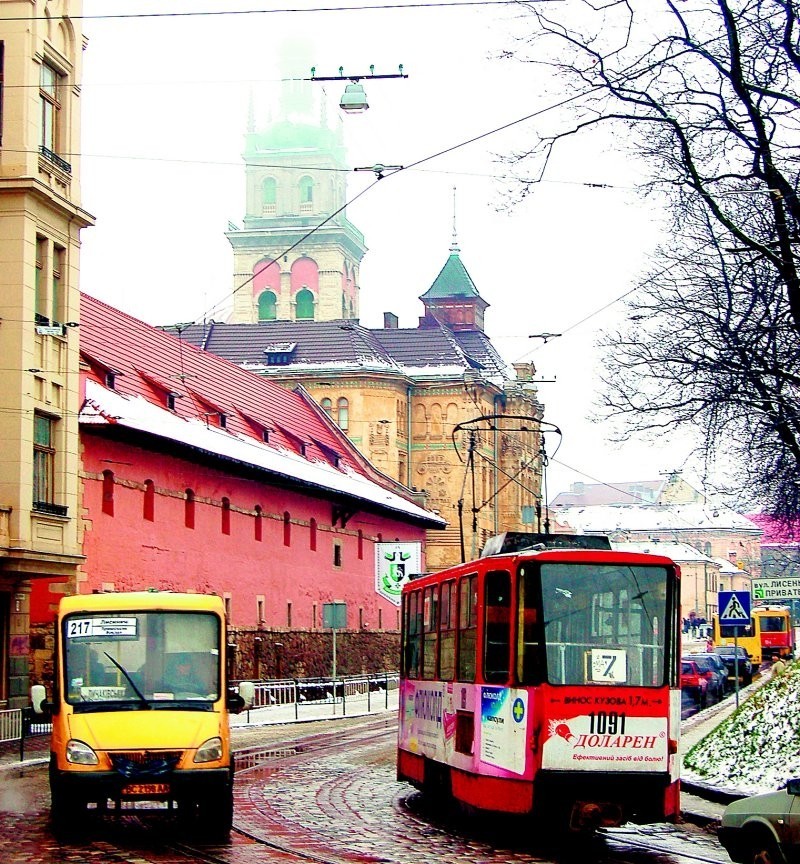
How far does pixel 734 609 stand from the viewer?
1191 inches

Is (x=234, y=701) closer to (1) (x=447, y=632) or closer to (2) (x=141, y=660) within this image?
(2) (x=141, y=660)

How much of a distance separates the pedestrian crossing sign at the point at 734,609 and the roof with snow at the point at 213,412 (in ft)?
54.0

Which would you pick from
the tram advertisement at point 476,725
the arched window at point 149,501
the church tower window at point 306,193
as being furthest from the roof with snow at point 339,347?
the tram advertisement at point 476,725

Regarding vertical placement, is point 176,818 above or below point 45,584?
below

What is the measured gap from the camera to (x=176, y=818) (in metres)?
18.0

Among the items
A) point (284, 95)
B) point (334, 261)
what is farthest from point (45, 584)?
point (284, 95)

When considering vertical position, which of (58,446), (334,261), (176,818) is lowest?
(176,818)

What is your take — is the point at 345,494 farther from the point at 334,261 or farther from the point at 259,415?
the point at 334,261

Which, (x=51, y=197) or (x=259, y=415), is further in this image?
(x=259, y=415)

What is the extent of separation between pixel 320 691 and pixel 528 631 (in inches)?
1435

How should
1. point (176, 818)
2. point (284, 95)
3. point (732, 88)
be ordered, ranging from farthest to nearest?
1. point (284, 95)
2. point (732, 88)
3. point (176, 818)

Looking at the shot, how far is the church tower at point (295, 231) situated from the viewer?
444 feet

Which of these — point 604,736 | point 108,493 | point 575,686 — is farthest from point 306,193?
point 604,736

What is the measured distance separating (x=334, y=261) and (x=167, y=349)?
79.4m
